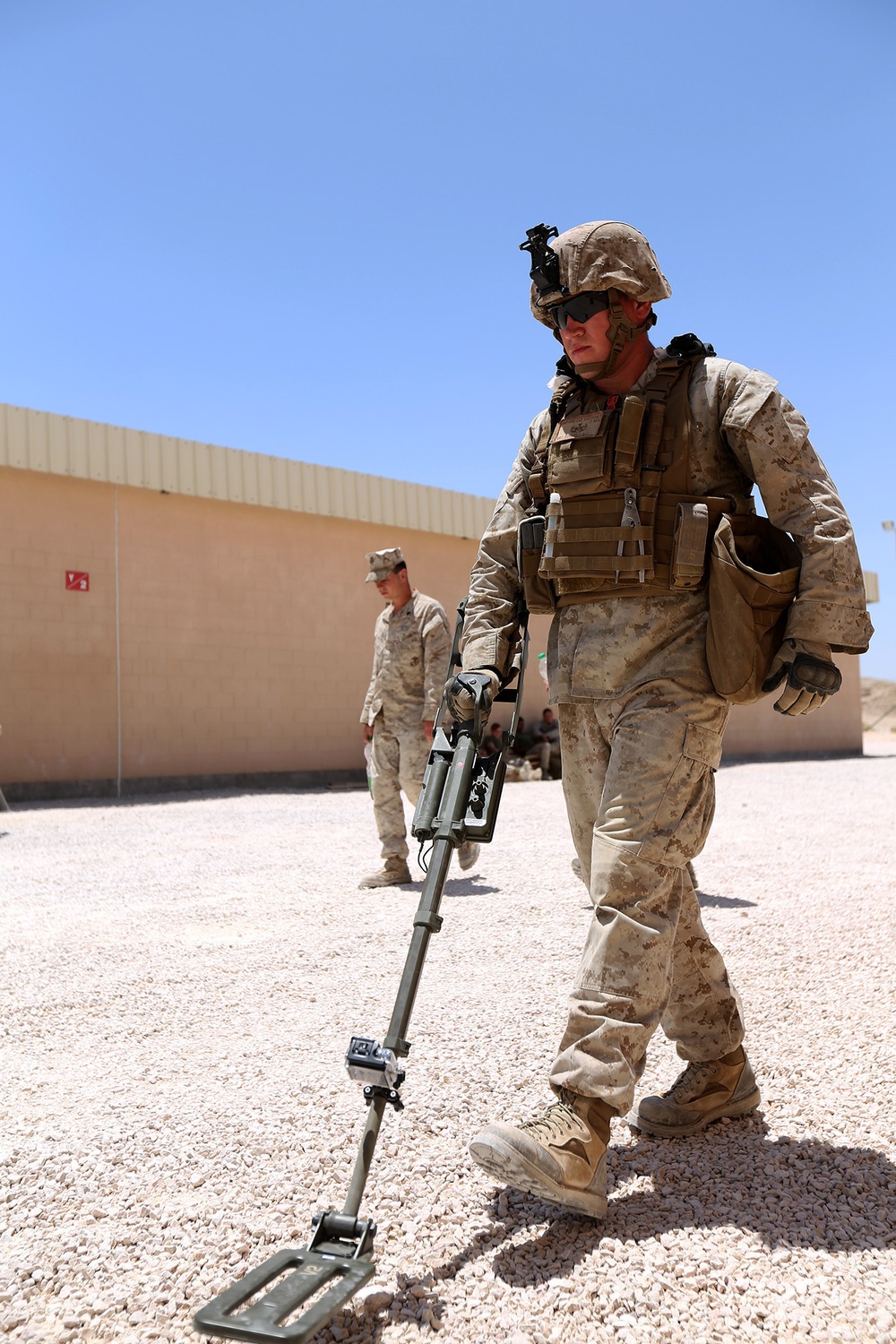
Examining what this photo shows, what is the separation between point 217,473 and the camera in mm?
13531

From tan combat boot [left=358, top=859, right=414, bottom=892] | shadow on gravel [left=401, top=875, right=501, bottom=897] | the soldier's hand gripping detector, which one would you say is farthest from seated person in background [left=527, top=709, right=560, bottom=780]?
the soldier's hand gripping detector

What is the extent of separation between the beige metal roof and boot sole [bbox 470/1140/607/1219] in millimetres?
11503

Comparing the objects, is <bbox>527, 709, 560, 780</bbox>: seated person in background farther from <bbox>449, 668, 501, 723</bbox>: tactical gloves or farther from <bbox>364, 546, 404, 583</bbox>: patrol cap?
<bbox>449, 668, 501, 723</bbox>: tactical gloves

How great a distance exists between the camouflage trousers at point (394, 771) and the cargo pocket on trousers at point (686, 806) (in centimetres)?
387

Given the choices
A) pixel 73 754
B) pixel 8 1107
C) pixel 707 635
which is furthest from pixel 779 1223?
pixel 73 754

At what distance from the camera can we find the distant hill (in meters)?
48.8

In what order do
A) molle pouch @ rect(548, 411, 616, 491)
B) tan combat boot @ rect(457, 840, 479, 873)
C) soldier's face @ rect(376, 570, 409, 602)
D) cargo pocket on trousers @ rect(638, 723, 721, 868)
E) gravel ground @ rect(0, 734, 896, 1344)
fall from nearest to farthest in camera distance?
gravel ground @ rect(0, 734, 896, 1344) → cargo pocket on trousers @ rect(638, 723, 721, 868) → molle pouch @ rect(548, 411, 616, 491) → tan combat boot @ rect(457, 840, 479, 873) → soldier's face @ rect(376, 570, 409, 602)

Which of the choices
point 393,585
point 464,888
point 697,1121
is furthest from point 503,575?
point 393,585

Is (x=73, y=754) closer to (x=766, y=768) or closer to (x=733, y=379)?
(x=766, y=768)

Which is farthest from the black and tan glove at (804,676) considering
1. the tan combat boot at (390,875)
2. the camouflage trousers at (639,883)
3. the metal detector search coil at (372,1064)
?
the tan combat boot at (390,875)

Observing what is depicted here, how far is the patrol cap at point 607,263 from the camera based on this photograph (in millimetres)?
2436

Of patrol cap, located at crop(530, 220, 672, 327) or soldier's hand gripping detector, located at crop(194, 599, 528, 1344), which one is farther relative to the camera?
patrol cap, located at crop(530, 220, 672, 327)

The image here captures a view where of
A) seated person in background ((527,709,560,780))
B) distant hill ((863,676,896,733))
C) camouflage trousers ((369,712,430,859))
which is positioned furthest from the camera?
distant hill ((863,676,896,733))

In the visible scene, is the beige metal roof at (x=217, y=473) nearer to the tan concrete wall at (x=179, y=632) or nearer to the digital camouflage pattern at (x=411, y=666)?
the tan concrete wall at (x=179, y=632)
